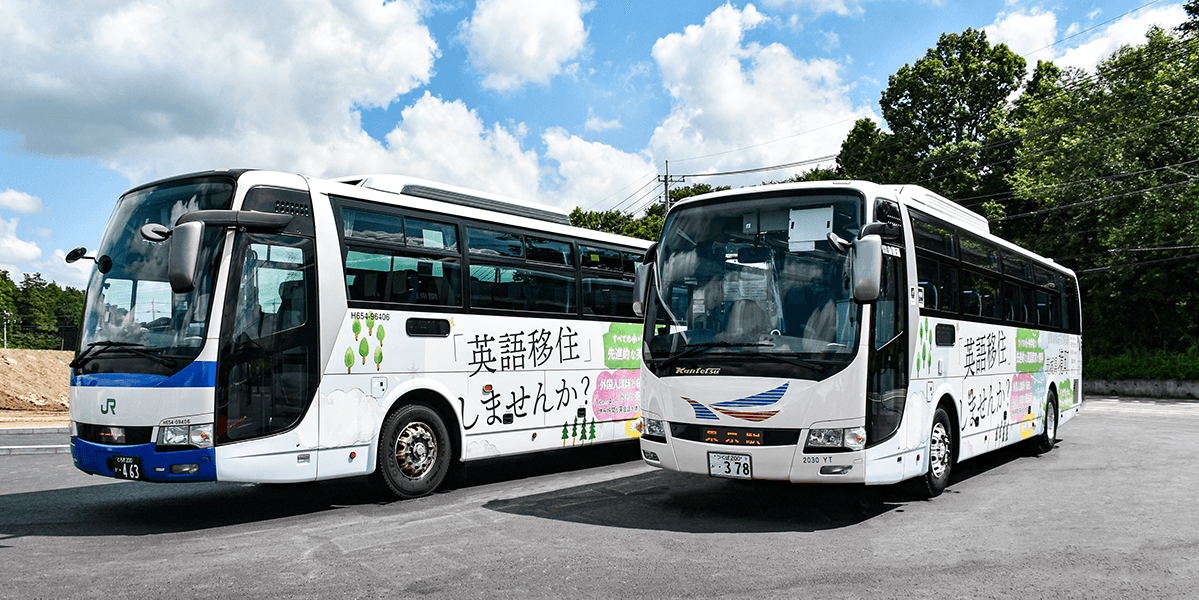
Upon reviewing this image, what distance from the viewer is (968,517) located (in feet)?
28.0

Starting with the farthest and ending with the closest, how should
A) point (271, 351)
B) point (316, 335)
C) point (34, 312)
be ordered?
1. point (34, 312)
2. point (316, 335)
3. point (271, 351)

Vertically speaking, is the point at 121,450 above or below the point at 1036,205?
below

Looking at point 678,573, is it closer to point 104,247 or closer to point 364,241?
point 364,241

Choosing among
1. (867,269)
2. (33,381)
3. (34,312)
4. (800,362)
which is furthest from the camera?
(34,312)

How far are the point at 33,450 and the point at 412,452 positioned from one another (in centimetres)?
983

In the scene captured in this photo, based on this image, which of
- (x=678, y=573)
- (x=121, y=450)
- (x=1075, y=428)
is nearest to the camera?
(x=678, y=573)

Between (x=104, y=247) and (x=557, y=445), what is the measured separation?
556cm

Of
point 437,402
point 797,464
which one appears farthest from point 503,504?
point 797,464

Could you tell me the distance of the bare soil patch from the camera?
27620 millimetres

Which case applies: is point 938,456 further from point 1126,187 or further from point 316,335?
point 1126,187

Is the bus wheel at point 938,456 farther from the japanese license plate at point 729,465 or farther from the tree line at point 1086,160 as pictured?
the tree line at point 1086,160

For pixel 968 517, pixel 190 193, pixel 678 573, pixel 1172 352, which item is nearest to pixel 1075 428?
pixel 968 517

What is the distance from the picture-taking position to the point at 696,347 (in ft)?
27.9

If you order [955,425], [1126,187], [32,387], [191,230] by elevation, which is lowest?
[32,387]
